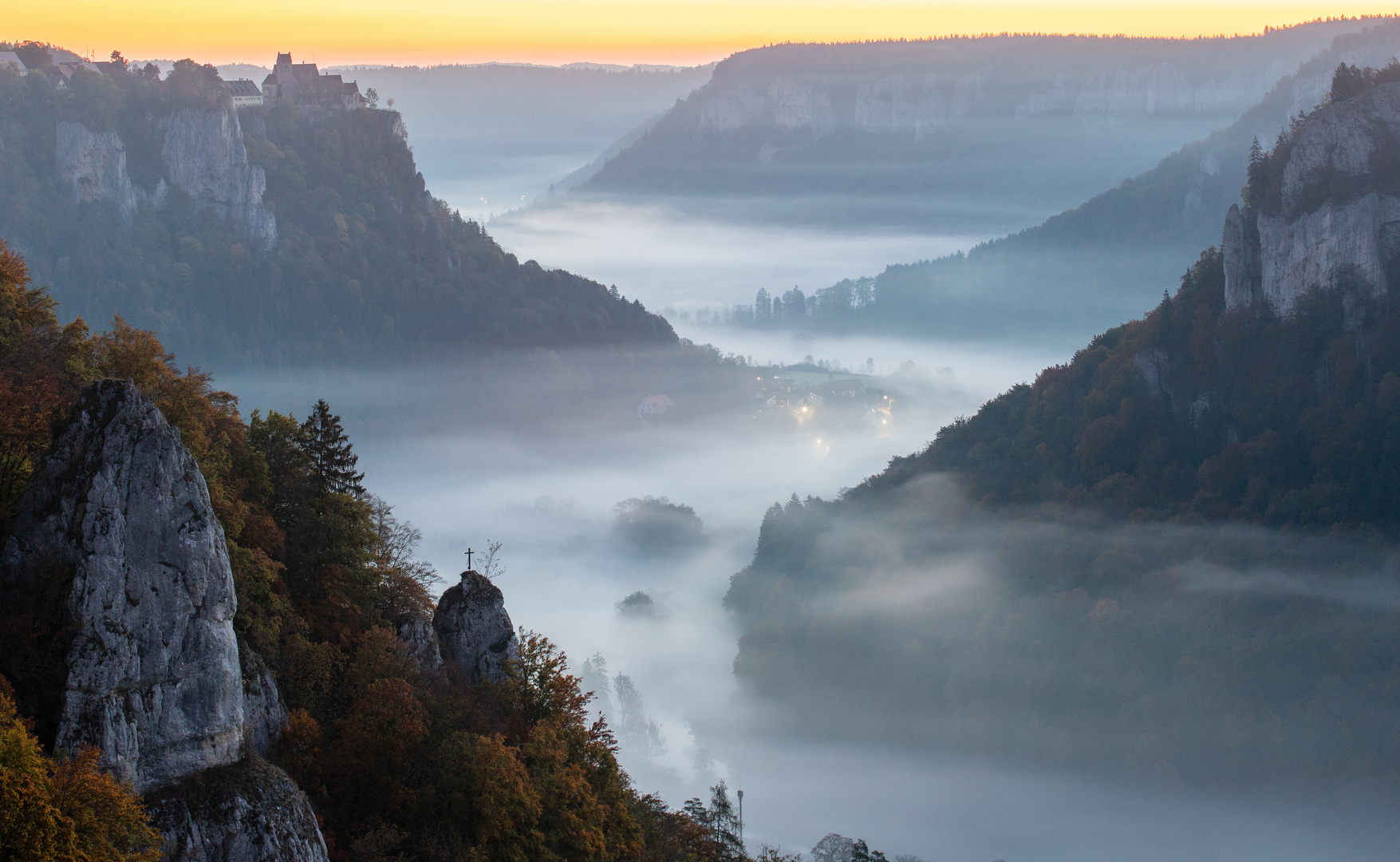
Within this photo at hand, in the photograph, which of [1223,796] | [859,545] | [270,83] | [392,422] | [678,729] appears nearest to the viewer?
[1223,796]

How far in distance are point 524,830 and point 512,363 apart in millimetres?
160580

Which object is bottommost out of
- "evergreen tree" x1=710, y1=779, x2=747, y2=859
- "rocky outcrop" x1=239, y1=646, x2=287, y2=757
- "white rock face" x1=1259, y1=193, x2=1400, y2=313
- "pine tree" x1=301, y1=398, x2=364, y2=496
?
"evergreen tree" x1=710, y1=779, x2=747, y2=859

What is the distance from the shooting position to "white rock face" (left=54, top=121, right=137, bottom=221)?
145 metres

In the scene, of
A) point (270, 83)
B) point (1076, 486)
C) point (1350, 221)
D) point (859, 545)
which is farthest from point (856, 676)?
point (270, 83)

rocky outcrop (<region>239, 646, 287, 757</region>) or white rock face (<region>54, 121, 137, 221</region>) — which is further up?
white rock face (<region>54, 121, 137, 221</region>)

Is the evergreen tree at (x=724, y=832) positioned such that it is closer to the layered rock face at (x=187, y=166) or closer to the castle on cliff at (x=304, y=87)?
the layered rock face at (x=187, y=166)

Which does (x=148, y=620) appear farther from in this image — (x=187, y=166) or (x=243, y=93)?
(x=243, y=93)

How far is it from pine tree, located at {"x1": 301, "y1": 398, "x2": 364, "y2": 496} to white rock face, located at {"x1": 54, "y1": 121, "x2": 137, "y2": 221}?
447ft

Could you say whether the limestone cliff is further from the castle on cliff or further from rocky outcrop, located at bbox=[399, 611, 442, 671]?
rocky outcrop, located at bbox=[399, 611, 442, 671]

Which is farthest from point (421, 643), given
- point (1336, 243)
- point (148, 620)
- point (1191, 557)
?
point (1336, 243)

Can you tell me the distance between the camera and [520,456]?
18588 cm

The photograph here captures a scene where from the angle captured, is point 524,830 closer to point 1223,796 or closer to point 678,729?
point 1223,796

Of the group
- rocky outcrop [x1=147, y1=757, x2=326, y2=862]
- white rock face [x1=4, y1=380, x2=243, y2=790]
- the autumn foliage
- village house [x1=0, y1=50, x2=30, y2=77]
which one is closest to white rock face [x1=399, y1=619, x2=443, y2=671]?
A: rocky outcrop [x1=147, y1=757, x2=326, y2=862]

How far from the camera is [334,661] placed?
2495 cm
